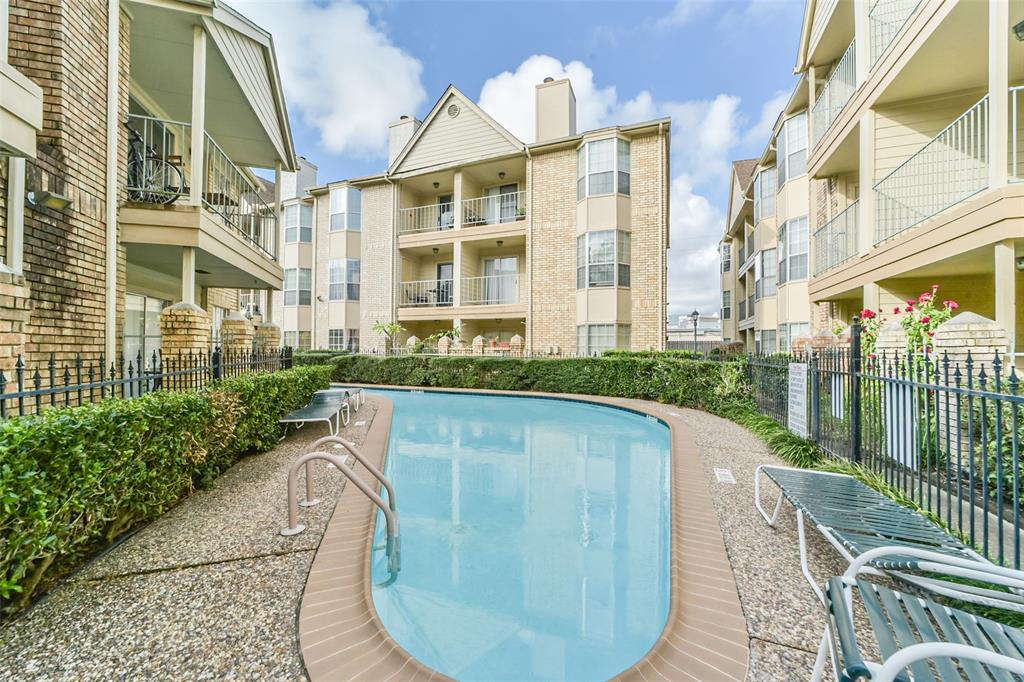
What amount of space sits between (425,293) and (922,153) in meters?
18.0

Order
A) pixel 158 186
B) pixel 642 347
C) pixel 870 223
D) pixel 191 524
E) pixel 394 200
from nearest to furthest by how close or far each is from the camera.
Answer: pixel 191 524 → pixel 158 186 → pixel 870 223 → pixel 642 347 → pixel 394 200

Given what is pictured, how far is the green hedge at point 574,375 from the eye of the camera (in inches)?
430

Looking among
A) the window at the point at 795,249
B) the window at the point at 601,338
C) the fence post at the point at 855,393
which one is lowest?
the fence post at the point at 855,393

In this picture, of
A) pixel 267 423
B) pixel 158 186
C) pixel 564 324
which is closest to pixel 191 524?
pixel 267 423

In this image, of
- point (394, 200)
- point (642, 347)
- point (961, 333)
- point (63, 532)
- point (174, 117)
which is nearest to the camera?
point (63, 532)

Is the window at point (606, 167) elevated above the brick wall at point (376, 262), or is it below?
above

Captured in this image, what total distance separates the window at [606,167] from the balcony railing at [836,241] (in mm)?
7227

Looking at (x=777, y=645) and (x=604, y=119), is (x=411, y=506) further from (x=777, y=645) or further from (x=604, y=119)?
(x=604, y=119)

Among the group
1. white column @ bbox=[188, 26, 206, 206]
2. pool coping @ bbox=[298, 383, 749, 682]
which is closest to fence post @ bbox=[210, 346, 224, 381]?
white column @ bbox=[188, 26, 206, 206]

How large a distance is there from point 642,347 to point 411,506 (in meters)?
13.3

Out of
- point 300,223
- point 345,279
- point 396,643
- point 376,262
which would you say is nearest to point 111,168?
point 396,643

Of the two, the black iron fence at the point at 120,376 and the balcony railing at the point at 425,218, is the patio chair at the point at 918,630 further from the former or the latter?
the balcony railing at the point at 425,218

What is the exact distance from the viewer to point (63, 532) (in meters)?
2.81

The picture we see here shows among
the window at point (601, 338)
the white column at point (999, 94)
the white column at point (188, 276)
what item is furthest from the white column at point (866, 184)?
the white column at point (188, 276)
